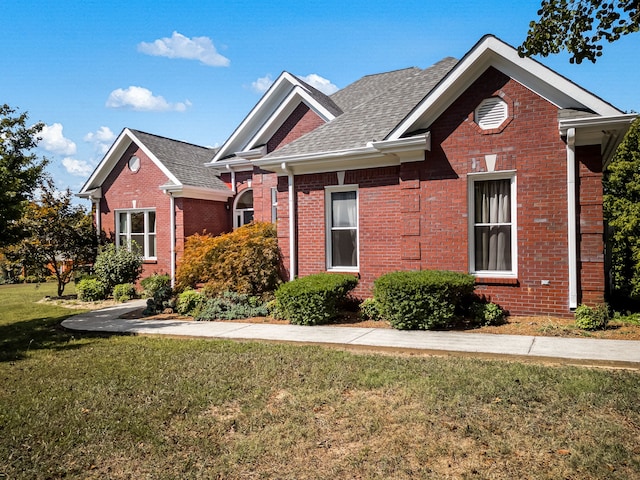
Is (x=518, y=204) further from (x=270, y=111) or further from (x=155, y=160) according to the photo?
(x=155, y=160)

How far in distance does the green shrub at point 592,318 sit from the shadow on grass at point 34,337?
9.86 metres

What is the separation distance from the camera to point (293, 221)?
13234mm

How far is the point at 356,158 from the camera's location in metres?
12.0

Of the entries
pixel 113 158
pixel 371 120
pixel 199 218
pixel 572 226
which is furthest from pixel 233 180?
pixel 572 226

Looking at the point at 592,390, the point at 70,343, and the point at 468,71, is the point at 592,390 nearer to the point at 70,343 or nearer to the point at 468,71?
the point at 468,71

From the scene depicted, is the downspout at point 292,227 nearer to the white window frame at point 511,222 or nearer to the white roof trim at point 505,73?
the white roof trim at point 505,73

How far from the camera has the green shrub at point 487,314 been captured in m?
9.93

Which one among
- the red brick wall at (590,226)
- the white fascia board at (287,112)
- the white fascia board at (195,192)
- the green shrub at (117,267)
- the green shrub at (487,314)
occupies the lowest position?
the green shrub at (487,314)

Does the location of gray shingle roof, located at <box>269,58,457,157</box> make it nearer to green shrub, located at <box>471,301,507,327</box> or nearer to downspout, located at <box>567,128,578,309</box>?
downspout, located at <box>567,128,578,309</box>

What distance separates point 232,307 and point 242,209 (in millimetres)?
7697

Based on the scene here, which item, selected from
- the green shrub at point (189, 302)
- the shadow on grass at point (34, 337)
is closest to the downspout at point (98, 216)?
the shadow on grass at point (34, 337)

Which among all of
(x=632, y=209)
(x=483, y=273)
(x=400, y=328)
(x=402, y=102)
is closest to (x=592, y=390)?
(x=400, y=328)

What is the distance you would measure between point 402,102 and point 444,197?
166 inches

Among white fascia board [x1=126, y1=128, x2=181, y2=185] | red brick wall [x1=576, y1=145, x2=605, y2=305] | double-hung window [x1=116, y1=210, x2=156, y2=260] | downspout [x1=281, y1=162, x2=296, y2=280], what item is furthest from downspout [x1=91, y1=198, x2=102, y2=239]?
red brick wall [x1=576, y1=145, x2=605, y2=305]
